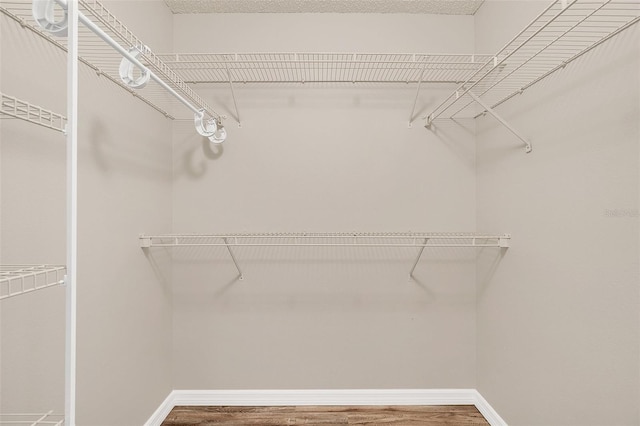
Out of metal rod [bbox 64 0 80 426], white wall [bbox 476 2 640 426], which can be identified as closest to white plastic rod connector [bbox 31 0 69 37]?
metal rod [bbox 64 0 80 426]

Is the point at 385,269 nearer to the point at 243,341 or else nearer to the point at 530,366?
the point at 530,366

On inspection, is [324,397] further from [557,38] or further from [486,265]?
[557,38]

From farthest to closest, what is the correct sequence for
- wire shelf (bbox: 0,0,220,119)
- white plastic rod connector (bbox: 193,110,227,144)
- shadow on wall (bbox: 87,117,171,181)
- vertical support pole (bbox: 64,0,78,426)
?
1. white plastic rod connector (bbox: 193,110,227,144)
2. shadow on wall (bbox: 87,117,171,181)
3. wire shelf (bbox: 0,0,220,119)
4. vertical support pole (bbox: 64,0,78,426)

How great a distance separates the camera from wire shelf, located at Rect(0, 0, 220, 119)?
3.08 ft

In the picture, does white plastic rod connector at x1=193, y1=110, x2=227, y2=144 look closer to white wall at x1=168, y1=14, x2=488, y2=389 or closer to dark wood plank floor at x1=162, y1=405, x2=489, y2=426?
white wall at x1=168, y1=14, x2=488, y2=389

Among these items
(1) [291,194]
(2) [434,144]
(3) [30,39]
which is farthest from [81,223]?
(2) [434,144]

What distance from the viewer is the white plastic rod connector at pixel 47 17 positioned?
2.26 feet

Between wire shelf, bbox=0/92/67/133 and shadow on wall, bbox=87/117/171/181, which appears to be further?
shadow on wall, bbox=87/117/171/181

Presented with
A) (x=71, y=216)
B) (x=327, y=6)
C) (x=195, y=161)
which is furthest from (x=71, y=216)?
(x=327, y=6)

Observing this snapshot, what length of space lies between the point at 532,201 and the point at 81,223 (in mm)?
1909

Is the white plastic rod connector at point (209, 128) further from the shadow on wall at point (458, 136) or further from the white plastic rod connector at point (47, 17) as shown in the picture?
the shadow on wall at point (458, 136)

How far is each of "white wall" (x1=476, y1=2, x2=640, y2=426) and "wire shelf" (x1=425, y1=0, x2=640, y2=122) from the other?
0.23ft

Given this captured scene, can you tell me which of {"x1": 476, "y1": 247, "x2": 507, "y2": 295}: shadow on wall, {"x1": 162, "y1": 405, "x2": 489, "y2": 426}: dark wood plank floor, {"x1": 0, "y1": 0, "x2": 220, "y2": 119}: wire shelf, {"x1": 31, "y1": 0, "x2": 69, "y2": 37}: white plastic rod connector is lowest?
{"x1": 162, "y1": 405, "x2": 489, "y2": 426}: dark wood plank floor

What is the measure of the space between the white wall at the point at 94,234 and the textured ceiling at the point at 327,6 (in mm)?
213
